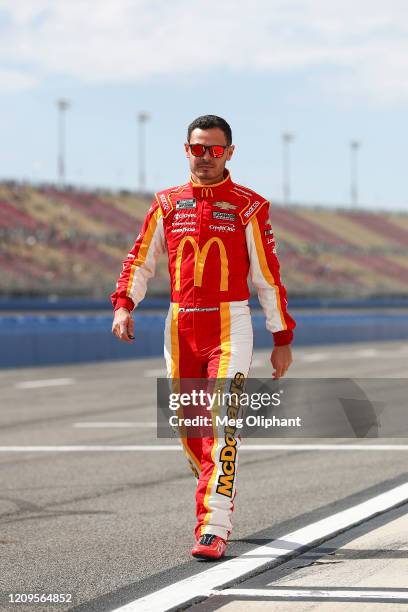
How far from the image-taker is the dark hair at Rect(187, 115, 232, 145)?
5.94 metres

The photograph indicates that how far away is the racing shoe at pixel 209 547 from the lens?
18.6 ft

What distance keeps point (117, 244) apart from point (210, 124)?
80020 millimetres

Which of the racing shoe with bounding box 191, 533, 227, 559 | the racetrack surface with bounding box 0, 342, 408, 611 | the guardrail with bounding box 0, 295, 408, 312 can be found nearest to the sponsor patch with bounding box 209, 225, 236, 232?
the racing shoe with bounding box 191, 533, 227, 559

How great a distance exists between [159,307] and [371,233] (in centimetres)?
6819

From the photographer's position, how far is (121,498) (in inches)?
310

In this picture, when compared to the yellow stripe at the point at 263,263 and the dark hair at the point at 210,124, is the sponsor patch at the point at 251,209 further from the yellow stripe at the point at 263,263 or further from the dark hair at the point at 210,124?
the dark hair at the point at 210,124

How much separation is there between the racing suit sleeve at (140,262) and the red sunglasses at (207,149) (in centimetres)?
32

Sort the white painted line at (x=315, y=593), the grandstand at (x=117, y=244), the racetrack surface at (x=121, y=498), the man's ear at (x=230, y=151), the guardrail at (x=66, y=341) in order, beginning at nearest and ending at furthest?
the white painted line at (x=315, y=593) < the racetrack surface at (x=121, y=498) < the man's ear at (x=230, y=151) < the guardrail at (x=66, y=341) < the grandstand at (x=117, y=244)

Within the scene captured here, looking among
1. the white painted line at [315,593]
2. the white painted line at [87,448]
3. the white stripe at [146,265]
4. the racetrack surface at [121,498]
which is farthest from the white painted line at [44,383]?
the white painted line at [315,593]

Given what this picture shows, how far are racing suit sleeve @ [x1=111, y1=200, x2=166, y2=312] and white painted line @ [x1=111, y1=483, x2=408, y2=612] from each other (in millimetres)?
1300

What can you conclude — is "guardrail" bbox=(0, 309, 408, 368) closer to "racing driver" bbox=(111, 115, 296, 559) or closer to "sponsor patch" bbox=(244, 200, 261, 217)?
"racing driver" bbox=(111, 115, 296, 559)

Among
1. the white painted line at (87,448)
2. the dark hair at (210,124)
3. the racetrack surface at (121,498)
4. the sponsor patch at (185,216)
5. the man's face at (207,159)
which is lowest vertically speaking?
the white painted line at (87,448)

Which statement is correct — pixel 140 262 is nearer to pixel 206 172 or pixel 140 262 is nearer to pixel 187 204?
pixel 187 204

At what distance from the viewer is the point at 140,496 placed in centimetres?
795
